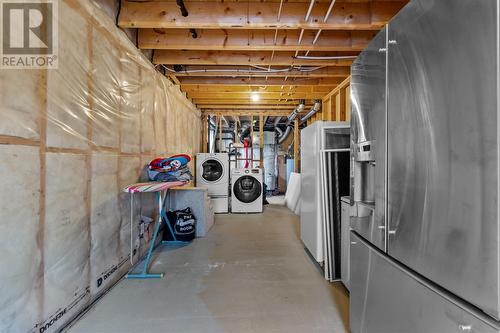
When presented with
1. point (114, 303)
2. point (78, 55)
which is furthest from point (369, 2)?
point (114, 303)

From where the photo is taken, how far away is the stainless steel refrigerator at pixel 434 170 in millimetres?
659

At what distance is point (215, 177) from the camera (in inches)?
206

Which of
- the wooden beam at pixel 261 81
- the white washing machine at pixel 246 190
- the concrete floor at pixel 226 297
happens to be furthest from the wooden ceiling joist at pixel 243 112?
the concrete floor at pixel 226 297

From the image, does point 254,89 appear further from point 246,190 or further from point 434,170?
point 434,170

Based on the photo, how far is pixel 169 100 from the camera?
11.8 feet

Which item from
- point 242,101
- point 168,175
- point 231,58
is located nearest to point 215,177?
point 242,101

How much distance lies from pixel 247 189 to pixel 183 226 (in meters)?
2.18

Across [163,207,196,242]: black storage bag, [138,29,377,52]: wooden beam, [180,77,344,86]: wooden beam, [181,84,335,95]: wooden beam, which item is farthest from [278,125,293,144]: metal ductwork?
[163,207,196,242]: black storage bag

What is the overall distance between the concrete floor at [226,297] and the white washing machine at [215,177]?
207 cm

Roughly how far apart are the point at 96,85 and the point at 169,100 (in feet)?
5.79

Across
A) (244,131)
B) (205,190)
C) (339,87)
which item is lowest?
(205,190)

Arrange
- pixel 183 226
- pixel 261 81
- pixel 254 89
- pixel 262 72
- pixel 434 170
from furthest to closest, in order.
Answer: pixel 254 89, pixel 261 81, pixel 262 72, pixel 183 226, pixel 434 170

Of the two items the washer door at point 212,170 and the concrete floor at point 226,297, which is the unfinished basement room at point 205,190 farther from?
A: the washer door at point 212,170

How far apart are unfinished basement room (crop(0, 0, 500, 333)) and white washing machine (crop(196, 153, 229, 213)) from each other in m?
1.52
